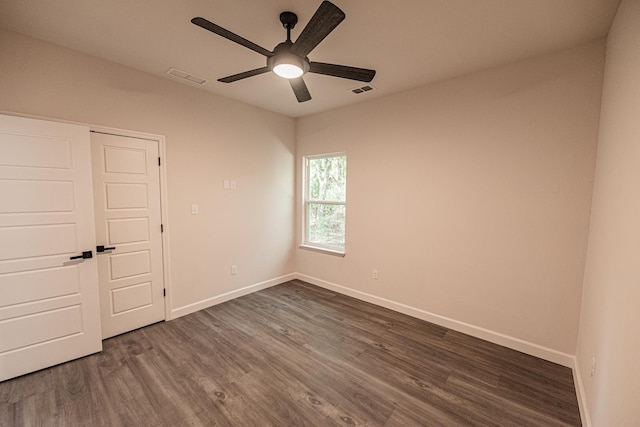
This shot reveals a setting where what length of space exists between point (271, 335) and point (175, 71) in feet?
9.63

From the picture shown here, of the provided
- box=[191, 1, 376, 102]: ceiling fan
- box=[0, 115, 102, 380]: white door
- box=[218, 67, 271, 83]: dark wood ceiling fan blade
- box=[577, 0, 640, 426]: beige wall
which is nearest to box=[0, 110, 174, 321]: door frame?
box=[0, 115, 102, 380]: white door

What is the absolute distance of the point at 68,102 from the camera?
2363 millimetres

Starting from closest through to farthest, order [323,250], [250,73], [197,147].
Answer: [250,73]
[197,147]
[323,250]

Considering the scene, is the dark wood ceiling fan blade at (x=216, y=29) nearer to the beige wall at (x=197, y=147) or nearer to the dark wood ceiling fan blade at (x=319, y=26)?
the dark wood ceiling fan blade at (x=319, y=26)

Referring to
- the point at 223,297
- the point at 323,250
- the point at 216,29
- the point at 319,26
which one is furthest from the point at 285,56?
the point at 223,297

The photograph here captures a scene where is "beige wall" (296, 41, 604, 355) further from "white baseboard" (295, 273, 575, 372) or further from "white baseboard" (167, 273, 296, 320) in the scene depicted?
"white baseboard" (167, 273, 296, 320)

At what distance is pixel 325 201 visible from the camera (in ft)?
13.9

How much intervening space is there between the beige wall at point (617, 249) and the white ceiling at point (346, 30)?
42 cm

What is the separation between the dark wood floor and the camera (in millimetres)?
1785

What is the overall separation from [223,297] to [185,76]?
2.73 meters

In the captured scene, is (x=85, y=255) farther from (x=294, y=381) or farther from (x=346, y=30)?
(x=346, y=30)

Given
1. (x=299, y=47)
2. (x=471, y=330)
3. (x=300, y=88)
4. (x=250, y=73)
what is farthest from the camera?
(x=471, y=330)

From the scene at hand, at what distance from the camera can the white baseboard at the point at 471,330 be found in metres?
2.38

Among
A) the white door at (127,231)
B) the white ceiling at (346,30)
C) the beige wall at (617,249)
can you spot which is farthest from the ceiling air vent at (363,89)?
the white door at (127,231)
